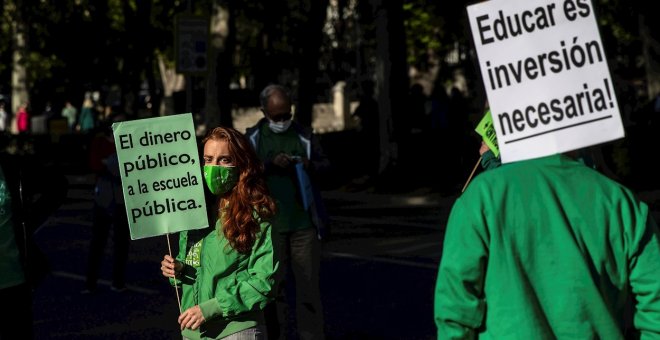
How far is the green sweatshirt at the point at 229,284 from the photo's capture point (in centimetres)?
496

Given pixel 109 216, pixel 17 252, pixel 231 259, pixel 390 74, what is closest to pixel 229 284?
pixel 231 259

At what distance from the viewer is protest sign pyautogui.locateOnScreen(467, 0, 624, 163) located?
12.3ft

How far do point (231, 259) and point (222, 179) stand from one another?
1.10ft

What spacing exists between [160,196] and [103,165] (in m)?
6.50

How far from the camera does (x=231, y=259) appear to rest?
16.5 feet

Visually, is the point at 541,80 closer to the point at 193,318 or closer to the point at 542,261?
the point at 542,261

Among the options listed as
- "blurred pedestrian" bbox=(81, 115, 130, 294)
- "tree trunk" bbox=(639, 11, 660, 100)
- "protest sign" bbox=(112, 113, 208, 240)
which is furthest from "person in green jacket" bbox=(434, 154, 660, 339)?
"tree trunk" bbox=(639, 11, 660, 100)

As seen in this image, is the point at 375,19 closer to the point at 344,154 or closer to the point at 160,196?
the point at 344,154

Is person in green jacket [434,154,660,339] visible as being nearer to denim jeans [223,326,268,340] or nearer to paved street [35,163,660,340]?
denim jeans [223,326,268,340]

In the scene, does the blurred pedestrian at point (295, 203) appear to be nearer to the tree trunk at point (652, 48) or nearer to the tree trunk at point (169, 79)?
the tree trunk at point (652, 48)

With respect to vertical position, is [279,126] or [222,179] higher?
[279,126]

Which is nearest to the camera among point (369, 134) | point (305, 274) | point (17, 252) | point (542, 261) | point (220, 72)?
point (542, 261)

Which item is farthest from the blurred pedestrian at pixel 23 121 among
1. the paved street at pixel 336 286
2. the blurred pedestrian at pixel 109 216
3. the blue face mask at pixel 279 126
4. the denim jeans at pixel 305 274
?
the denim jeans at pixel 305 274

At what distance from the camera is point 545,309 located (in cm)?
365
